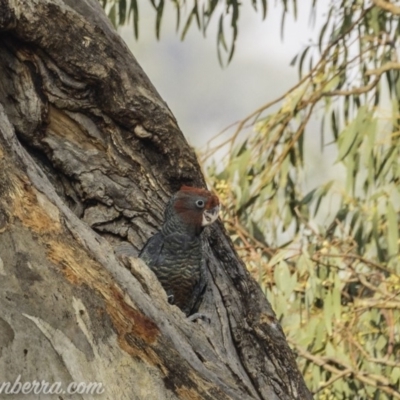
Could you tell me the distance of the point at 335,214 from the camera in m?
4.84

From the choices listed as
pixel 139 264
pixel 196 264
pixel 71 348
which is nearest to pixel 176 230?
pixel 196 264

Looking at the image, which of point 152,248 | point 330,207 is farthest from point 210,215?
point 330,207

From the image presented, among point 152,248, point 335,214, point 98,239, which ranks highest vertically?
point 335,214

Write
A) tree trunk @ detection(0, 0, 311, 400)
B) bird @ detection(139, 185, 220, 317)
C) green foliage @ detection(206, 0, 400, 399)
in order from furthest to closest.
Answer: green foliage @ detection(206, 0, 400, 399), bird @ detection(139, 185, 220, 317), tree trunk @ detection(0, 0, 311, 400)

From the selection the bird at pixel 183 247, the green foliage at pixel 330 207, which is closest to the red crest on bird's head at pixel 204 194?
the bird at pixel 183 247

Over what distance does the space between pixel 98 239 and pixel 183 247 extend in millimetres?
627

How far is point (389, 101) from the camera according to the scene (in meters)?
4.91

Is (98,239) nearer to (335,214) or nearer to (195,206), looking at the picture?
(195,206)

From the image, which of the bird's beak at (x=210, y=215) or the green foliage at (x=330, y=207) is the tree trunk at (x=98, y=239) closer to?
the bird's beak at (x=210, y=215)

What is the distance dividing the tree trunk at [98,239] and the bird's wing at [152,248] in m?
0.04

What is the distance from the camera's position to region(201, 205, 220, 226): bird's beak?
2.72m

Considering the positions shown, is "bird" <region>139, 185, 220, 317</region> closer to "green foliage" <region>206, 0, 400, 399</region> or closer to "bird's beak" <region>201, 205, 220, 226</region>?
"bird's beak" <region>201, 205, 220, 226</region>

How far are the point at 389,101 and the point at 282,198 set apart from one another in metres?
0.68

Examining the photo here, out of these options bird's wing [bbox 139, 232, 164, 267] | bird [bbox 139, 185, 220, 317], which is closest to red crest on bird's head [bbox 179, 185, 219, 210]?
bird [bbox 139, 185, 220, 317]
